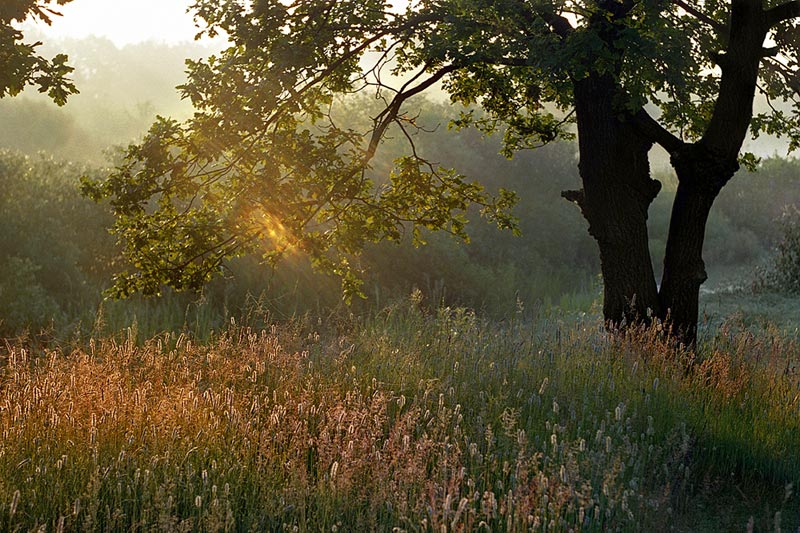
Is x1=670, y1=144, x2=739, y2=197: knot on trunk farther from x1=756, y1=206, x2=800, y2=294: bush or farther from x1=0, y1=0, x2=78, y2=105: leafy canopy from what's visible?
x1=756, y1=206, x2=800, y2=294: bush

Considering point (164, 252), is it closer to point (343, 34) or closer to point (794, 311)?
point (343, 34)

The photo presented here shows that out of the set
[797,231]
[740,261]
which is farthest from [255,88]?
[740,261]

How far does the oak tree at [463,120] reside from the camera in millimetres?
8391

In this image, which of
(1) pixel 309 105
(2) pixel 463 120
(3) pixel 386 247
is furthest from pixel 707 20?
(3) pixel 386 247

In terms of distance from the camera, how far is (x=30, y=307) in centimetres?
1338

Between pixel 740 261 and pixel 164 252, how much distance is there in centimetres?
2558

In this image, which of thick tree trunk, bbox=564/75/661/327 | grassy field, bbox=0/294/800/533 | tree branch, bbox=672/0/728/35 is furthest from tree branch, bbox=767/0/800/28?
grassy field, bbox=0/294/800/533

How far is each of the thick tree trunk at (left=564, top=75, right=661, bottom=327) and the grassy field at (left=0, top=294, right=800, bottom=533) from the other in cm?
89

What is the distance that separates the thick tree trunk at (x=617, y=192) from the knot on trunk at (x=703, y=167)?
429 millimetres

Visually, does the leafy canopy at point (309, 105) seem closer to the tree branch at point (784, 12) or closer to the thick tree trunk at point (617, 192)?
the thick tree trunk at point (617, 192)

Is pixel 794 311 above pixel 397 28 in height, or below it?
below

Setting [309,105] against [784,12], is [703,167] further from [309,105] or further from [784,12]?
[309,105]

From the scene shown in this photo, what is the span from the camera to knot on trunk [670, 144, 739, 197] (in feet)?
31.9

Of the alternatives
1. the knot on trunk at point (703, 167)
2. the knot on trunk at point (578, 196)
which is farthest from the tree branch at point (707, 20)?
the knot on trunk at point (578, 196)
